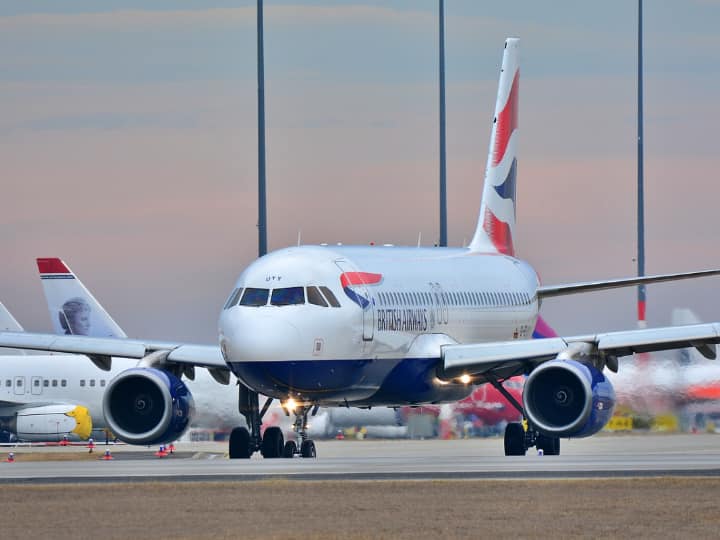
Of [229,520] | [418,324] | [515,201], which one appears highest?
[515,201]

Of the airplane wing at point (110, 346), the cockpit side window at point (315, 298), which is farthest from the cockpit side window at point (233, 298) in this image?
the airplane wing at point (110, 346)

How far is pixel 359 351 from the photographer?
41.3 metres

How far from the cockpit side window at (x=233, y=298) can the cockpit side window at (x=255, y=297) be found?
228 millimetres

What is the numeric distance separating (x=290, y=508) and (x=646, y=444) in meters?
31.3

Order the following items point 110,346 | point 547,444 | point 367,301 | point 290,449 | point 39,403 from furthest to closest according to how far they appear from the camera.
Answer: point 39,403 < point 547,444 < point 110,346 < point 290,449 < point 367,301

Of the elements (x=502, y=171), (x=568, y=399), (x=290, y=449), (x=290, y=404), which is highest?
(x=502, y=171)

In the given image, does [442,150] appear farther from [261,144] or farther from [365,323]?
[365,323]

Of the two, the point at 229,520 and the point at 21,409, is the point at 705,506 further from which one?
the point at 21,409

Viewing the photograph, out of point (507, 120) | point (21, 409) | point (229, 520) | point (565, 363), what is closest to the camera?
point (229, 520)

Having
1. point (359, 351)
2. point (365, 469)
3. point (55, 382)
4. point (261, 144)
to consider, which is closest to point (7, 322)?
point (55, 382)

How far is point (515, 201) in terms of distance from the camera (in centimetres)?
5675

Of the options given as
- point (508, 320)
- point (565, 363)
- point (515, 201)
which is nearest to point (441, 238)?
point (515, 201)

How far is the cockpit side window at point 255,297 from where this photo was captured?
39281 millimetres

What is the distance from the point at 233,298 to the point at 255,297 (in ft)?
2.12
